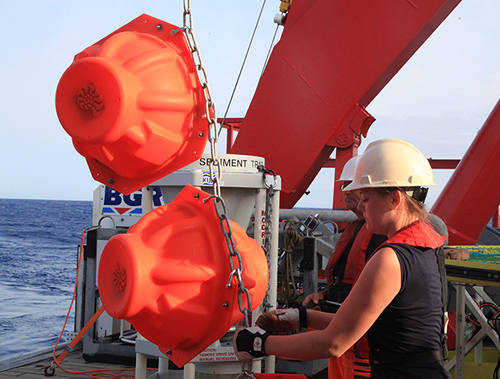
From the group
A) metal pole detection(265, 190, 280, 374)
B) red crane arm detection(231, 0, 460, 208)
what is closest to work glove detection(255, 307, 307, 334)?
metal pole detection(265, 190, 280, 374)

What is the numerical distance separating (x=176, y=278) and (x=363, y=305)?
24.6 inches

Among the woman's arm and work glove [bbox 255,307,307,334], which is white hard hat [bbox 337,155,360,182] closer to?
work glove [bbox 255,307,307,334]

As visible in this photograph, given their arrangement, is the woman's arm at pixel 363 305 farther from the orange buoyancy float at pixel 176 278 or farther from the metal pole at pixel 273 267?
the metal pole at pixel 273 267

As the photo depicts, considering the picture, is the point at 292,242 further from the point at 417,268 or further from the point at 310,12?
the point at 417,268

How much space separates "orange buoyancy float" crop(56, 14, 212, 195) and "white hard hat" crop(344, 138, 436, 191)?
0.66 meters

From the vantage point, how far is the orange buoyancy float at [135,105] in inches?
69.9

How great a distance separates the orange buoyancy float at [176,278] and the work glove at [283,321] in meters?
0.38

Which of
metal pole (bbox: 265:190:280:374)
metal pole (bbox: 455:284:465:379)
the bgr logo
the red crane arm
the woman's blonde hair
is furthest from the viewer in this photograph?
the bgr logo

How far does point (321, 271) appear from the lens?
20.6ft

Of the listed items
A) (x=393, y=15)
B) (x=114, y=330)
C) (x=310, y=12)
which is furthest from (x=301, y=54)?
(x=114, y=330)

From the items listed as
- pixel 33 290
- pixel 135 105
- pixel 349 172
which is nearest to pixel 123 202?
pixel 349 172

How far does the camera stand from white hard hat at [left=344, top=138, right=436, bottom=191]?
2.00 m

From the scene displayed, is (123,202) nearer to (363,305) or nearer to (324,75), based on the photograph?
(324,75)

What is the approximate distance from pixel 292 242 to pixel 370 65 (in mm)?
2009
